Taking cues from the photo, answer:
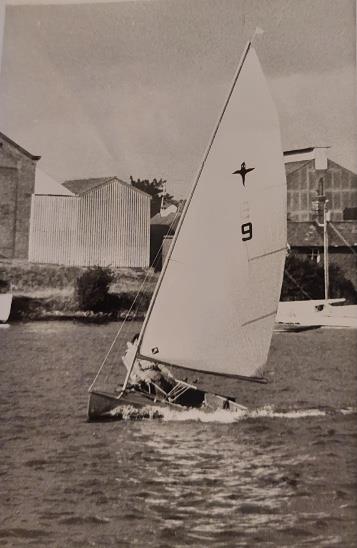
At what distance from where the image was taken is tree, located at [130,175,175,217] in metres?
2.48

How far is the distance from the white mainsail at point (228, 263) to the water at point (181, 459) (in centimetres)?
21

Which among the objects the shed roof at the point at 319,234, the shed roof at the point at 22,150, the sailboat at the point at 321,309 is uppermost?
the shed roof at the point at 22,150

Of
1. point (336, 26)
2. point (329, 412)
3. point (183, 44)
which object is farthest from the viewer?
point (183, 44)

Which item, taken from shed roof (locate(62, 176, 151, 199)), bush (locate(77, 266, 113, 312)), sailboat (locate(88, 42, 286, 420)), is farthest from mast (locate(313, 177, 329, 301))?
bush (locate(77, 266, 113, 312))

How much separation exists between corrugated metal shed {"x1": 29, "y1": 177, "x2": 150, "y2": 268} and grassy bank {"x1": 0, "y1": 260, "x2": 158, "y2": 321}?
0.05m

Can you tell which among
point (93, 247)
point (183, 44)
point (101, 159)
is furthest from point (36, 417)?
point (183, 44)

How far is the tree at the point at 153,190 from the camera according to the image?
8.13 feet

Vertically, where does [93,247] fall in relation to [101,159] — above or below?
below

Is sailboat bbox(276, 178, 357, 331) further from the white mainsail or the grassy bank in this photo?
the grassy bank

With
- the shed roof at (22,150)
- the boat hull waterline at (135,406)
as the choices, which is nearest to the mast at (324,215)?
the boat hull waterline at (135,406)

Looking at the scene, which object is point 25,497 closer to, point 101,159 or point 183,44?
point 101,159

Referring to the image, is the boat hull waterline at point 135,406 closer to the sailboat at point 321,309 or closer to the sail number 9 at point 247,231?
the sailboat at point 321,309

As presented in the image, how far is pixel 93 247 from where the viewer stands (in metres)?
2.60

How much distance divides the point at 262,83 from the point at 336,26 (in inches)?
14.4
